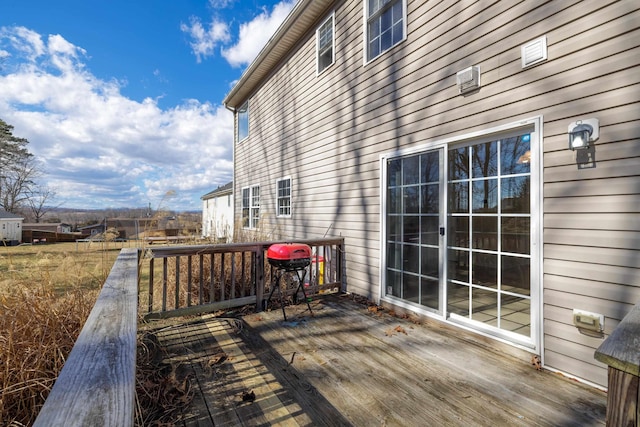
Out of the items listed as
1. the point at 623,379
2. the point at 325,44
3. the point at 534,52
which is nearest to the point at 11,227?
the point at 325,44

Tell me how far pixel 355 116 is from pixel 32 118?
32639 millimetres

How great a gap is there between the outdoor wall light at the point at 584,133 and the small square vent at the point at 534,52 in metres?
0.67

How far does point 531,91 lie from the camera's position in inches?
97.5

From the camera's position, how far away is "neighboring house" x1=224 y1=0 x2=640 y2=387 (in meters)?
2.08

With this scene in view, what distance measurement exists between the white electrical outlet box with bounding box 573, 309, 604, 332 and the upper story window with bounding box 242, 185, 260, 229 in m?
6.89

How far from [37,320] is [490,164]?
3.82m

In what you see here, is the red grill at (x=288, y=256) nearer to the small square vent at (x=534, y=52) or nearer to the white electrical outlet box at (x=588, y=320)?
the white electrical outlet box at (x=588, y=320)

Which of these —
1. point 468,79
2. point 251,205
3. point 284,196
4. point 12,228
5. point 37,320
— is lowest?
Answer: point 12,228

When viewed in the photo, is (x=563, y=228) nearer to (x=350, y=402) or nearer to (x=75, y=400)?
(x=350, y=402)

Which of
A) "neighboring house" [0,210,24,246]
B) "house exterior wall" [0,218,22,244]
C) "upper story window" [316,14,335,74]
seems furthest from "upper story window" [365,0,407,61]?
"house exterior wall" [0,218,22,244]

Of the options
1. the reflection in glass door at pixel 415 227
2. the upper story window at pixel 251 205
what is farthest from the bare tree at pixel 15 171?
the reflection in glass door at pixel 415 227

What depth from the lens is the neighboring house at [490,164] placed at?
208cm

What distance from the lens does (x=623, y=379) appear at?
897 mm

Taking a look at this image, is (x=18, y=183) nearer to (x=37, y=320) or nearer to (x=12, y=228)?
(x=12, y=228)
